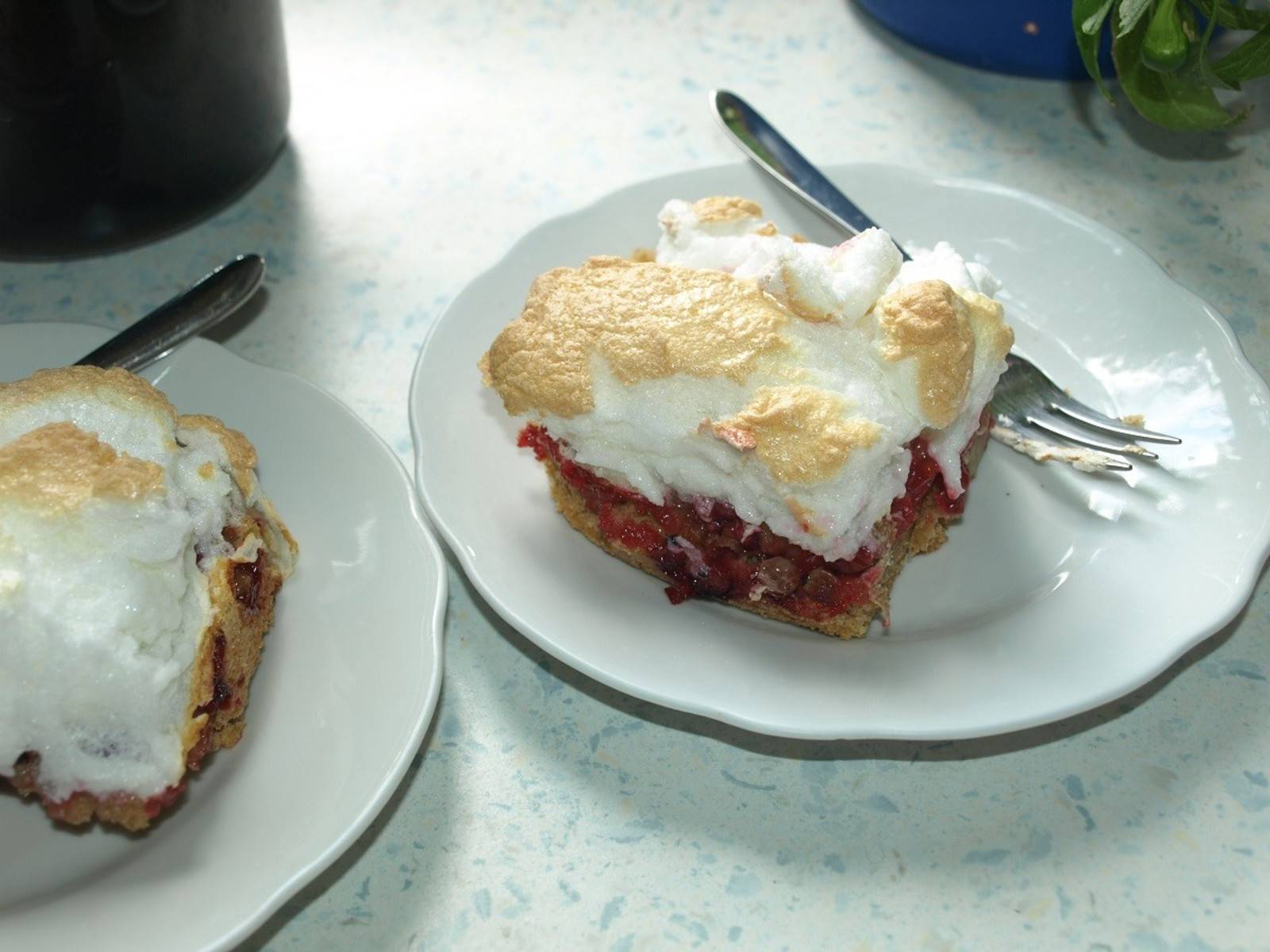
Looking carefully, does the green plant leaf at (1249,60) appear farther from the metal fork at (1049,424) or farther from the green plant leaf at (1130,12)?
the metal fork at (1049,424)

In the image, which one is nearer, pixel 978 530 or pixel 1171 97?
pixel 978 530

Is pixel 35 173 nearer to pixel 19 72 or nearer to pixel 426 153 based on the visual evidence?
pixel 19 72

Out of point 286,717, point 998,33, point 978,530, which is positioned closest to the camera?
point 286,717

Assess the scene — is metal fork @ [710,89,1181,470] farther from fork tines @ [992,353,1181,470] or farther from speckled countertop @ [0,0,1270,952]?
speckled countertop @ [0,0,1270,952]

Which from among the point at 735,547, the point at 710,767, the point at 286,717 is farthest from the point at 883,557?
the point at 286,717

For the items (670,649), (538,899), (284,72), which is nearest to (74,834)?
(538,899)

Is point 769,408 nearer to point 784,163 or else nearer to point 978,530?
point 978,530
